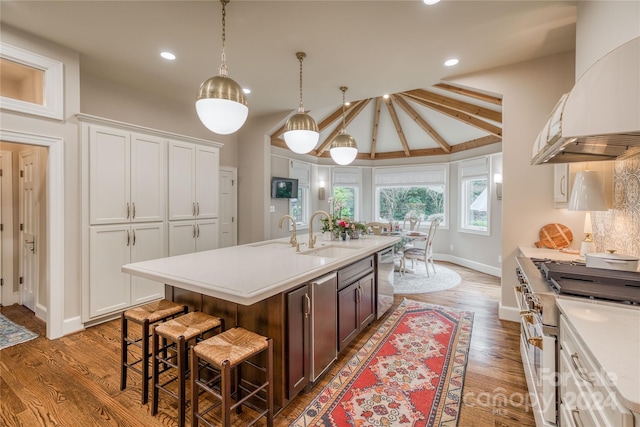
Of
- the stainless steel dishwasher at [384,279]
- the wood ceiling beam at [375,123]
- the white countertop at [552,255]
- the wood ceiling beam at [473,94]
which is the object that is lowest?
the stainless steel dishwasher at [384,279]

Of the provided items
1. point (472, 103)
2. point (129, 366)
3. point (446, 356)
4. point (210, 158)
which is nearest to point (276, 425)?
point (129, 366)

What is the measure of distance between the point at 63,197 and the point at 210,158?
6.12ft

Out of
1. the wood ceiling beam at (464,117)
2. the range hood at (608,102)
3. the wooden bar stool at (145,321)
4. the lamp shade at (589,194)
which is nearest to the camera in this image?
the range hood at (608,102)

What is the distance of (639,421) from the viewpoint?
2.32ft

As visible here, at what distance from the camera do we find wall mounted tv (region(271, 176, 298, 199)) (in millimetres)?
5938

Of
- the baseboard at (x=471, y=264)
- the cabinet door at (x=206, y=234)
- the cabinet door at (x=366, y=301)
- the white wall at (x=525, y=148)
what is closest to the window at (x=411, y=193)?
the baseboard at (x=471, y=264)

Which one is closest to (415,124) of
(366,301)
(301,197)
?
(301,197)

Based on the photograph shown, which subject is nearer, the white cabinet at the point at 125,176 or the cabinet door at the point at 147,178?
the white cabinet at the point at 125,176

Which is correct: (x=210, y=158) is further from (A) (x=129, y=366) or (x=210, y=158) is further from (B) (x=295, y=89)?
(A) (x=129, y=366)

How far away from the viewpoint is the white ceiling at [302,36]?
2389 mm

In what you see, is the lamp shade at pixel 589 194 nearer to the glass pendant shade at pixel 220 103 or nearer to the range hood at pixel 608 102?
the range hood at pixel 608 102

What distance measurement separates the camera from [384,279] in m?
3.44

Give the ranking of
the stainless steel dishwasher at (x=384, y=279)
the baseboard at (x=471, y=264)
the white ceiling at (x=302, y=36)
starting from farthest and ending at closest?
the baseboard at (x=471, y=264) → the stainless steel dishwasher at (x=384, y=279) → the white ceiling at (x=302, y=36)

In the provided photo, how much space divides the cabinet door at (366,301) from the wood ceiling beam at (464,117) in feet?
11.6
